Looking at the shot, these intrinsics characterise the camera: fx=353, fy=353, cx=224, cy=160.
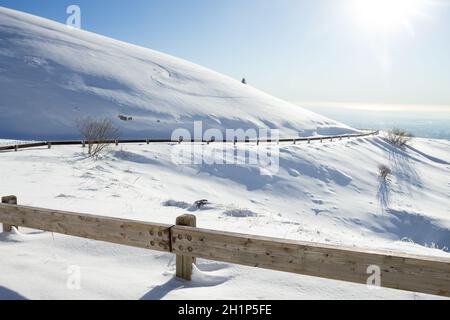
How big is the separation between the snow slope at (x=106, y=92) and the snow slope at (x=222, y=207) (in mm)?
19238

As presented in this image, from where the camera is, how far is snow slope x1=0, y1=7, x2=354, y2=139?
1885 inches

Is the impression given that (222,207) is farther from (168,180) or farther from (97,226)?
(168,180)

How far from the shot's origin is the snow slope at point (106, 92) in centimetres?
4788

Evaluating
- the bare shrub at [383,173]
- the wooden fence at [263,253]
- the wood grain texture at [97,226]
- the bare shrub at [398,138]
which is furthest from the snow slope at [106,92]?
the wooden fence at [263,253]

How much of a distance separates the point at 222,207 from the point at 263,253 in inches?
346

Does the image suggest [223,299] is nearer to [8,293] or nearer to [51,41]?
[8,293]

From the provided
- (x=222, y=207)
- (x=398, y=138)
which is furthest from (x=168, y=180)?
(x=398, y=138)

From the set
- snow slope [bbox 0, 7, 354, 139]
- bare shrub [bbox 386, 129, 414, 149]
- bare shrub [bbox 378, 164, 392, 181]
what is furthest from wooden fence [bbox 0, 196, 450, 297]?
bare shrub [bbox 386, 129, 414, 149]

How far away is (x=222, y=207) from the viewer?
1301cm

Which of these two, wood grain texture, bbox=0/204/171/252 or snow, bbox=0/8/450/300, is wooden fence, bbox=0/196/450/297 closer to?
Result: wood grain texture, bbox=0/204/171/252

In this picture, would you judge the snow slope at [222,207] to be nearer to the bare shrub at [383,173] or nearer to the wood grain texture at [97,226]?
the wood grain texture at [97,226]
